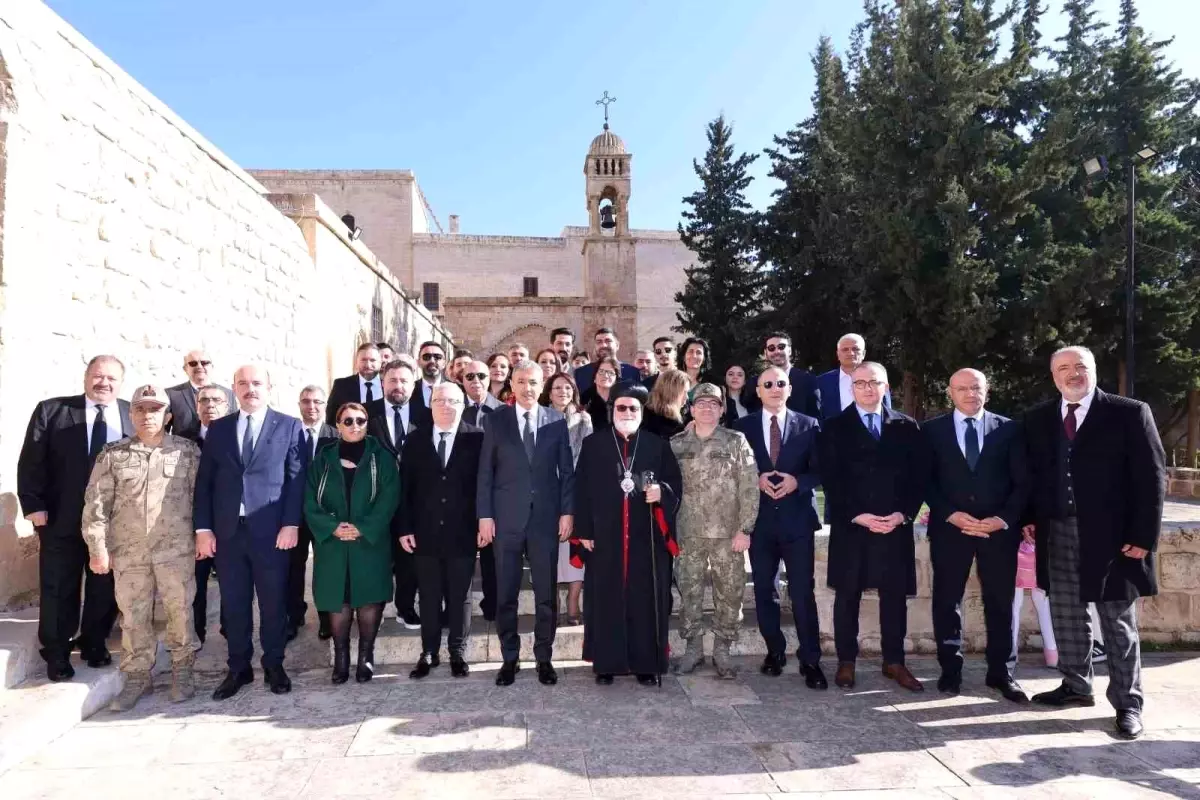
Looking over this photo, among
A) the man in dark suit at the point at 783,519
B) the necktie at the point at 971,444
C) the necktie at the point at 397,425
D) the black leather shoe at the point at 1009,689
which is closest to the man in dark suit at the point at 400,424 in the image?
the necktie at the point at 397,425

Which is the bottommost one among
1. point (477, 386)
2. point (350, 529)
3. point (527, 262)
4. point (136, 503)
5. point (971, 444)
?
point (350, 529)

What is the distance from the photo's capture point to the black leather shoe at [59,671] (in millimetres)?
3926

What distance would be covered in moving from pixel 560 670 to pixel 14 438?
3.49m

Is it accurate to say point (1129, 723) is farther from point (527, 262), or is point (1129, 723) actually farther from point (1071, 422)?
point (527, 262)

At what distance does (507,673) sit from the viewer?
4.34 meters

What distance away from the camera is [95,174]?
16.5ft

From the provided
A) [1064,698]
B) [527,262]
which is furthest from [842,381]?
[527,262]

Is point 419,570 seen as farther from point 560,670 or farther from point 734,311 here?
point 734,311

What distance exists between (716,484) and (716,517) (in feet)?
0.65

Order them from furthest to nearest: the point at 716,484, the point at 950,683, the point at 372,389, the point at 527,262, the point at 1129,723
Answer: the point at 527,262 → the point at 372,389 → the point at 716,484 → the point at 950,683 → the point at 1129,723

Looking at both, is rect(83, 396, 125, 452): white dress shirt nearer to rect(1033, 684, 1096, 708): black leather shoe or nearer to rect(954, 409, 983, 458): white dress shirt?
rect(954, 409, 983, 458): white dress shirt

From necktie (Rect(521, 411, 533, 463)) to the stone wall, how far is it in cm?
294

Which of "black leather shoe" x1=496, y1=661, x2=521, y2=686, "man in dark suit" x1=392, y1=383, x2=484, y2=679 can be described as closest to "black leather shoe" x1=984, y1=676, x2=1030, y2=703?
"black leather shoe" x1=496, y1=661, x2=521, y2=686

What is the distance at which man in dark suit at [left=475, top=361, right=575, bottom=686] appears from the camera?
4.41m
